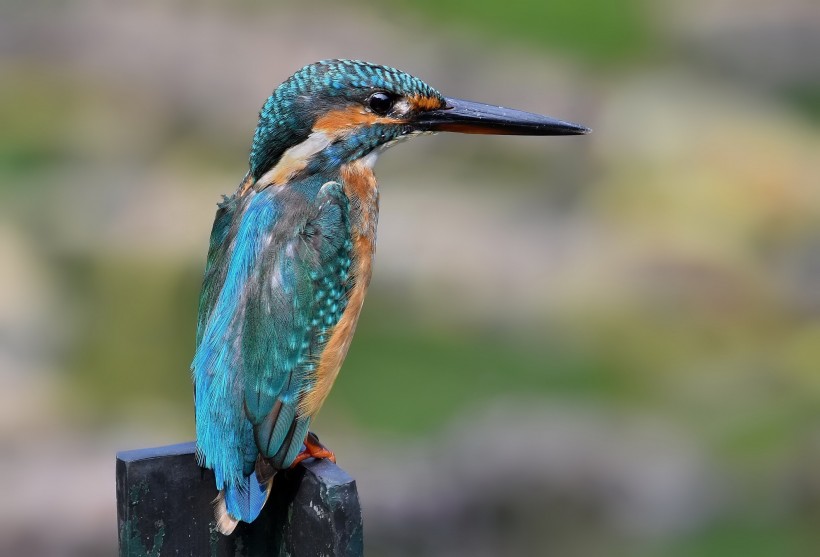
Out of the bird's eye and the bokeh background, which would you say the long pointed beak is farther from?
the bokeh background

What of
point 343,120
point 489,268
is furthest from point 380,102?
point 489,268

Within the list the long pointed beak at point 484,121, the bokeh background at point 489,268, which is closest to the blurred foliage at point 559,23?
the bokeh background at point 489,268

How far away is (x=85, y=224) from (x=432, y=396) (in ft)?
6.56

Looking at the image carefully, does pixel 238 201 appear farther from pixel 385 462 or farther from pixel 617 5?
pixel 617 5

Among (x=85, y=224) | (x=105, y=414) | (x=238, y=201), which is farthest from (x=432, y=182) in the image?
(x=238, y=201)

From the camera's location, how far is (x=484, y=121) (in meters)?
2.58

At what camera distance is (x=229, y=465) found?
81.5 inches

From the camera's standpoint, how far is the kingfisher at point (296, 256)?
87.1 inches

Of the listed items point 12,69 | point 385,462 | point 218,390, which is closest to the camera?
point 218,390

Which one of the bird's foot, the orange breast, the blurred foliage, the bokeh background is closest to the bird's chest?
the orange breast

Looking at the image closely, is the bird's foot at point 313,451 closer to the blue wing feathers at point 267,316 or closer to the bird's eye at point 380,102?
the blue wing feathers at point 267,316

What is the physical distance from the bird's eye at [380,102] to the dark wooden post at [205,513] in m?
0.70

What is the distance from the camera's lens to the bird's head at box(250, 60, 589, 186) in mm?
2445

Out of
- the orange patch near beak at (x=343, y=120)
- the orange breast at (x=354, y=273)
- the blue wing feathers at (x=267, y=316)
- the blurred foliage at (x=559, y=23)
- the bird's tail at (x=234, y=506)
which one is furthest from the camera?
the blurred foliage at (x=559, y=23)
